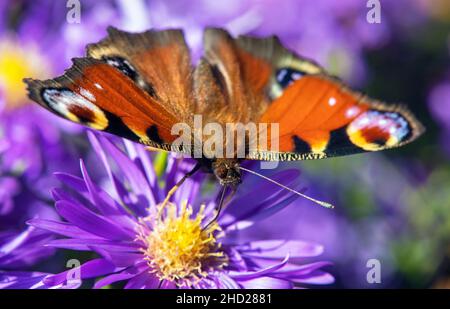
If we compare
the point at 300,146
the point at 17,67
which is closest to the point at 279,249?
the point at 300,146

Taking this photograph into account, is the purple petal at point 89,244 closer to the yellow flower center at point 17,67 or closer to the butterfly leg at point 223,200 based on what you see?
the butterfly leg at point 223,200

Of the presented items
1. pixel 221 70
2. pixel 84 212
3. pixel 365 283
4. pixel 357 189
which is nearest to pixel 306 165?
pixel 357 189

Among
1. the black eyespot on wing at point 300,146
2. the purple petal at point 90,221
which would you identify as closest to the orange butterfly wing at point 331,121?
the black eyespot on wing at point 300,146

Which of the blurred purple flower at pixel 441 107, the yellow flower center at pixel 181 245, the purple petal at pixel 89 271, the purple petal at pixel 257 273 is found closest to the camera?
the purple petal at pixel 89 271

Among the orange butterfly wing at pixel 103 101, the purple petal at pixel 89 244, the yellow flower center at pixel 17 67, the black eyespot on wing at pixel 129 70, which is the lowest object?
the purple petal at pixel 89 244

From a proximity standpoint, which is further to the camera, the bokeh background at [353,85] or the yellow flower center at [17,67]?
the yellow flower center at [17,67]

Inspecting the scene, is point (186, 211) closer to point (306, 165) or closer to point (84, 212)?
point (84, 212)

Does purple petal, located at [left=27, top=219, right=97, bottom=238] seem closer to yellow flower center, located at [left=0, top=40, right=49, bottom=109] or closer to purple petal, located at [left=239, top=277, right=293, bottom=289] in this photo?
purple petal, located at [left=239, top=277, right=293, bottom=289]
